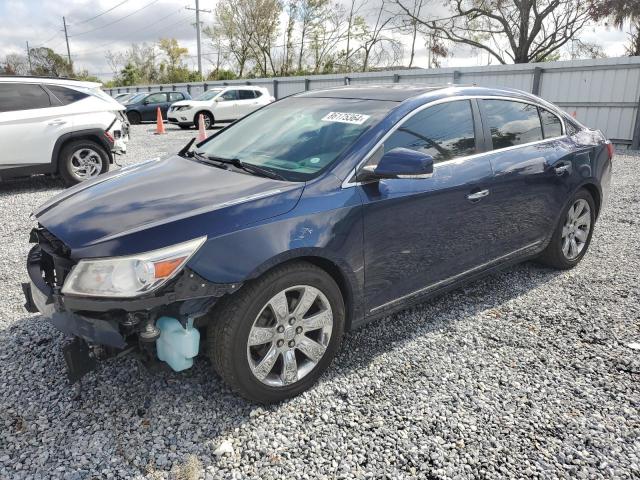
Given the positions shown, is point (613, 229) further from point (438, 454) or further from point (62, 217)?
point (62, 217)

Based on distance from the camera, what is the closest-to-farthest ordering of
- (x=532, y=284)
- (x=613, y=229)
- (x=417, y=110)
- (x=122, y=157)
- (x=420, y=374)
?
(x=420, y=374) < (x=417, y=110) < (x=532, y=284) < (x=613, y=229) < (x=122, y=157)

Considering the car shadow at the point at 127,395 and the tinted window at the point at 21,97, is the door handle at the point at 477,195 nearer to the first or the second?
the car shadow at the point at 127,395

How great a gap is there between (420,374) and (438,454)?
642mm

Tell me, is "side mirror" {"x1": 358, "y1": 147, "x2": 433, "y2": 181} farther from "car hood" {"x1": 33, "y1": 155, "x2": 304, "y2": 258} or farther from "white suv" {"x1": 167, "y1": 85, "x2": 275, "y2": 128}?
"white suv" {"x1": 167, "y1": 85, "x2": 275, "y2": 128}

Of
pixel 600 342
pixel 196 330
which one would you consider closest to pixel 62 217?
pixel 196 330

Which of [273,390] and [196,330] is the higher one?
[196,330]

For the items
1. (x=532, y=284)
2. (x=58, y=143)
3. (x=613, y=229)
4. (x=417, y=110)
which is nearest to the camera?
(x=417, y=110)

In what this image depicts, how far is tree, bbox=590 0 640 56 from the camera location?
23391mm

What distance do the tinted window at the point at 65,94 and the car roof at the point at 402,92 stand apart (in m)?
5.44

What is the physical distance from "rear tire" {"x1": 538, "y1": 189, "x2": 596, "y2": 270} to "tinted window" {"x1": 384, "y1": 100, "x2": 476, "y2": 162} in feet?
4.52

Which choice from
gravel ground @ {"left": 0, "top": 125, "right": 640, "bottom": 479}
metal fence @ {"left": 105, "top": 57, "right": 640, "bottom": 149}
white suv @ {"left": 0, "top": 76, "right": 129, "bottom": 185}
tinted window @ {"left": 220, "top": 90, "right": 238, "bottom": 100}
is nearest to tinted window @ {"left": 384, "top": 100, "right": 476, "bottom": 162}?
gravel ground @ {"left": 0, "top": 125, "right": 640, "bottom": 479}

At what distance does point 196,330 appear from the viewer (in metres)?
2.29

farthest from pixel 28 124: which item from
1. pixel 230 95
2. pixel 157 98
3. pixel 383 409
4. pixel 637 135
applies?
pixel 157 98

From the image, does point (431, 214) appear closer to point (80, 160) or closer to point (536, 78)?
point (80, 160)
